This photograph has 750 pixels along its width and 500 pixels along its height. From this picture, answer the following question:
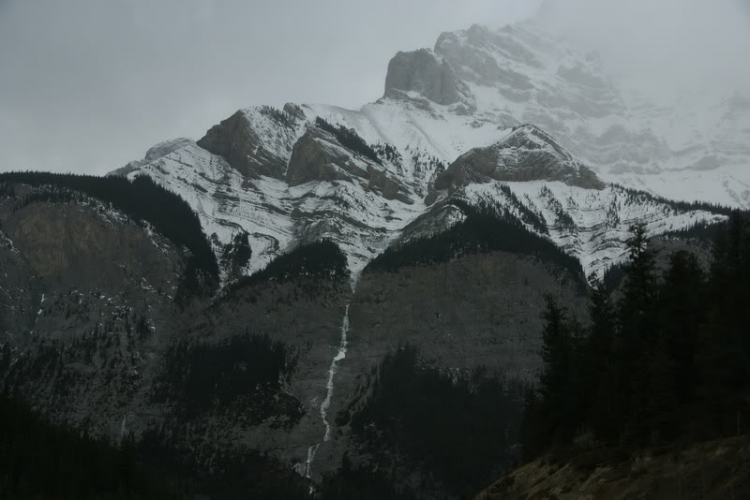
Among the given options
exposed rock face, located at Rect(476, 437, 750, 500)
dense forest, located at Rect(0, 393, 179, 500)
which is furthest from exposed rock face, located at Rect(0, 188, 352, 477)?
exposed rock face, located at Rect(476, 437, 750, 500)

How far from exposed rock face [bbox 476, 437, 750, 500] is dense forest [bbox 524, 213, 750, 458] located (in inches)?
110

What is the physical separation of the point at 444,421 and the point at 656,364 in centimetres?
10013

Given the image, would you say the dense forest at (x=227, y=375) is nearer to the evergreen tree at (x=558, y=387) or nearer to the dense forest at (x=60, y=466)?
the dense forest at (x=60, y=466)

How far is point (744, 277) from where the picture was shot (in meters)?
57.4

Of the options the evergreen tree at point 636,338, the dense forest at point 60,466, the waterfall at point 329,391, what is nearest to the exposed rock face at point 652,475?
the evergreen tree at point 636,338

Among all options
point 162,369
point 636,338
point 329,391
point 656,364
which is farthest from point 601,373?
point 162,369

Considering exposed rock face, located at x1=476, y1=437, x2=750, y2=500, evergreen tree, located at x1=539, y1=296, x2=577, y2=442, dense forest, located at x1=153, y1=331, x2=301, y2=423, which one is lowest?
exposed rock face, located at x1=476, y1=437, x2=750, y2=500

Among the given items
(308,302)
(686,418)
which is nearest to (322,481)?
(308,302)

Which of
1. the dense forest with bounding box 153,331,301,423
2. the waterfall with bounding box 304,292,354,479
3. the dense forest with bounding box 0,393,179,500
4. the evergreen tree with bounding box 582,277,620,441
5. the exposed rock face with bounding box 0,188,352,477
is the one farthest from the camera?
the dense forest with bounding box 153,331,301,423

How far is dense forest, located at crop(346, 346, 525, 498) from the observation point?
477 ft

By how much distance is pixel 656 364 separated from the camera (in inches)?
2253

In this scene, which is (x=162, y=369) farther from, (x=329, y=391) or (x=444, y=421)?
(x=444, y=421)

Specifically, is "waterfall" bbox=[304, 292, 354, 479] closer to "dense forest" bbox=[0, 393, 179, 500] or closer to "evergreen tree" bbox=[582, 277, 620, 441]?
"dense forest" bbox=[0, 393, 179, 500]

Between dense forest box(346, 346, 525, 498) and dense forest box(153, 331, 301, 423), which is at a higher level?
dense forest box(153, 331, 301, 423)
